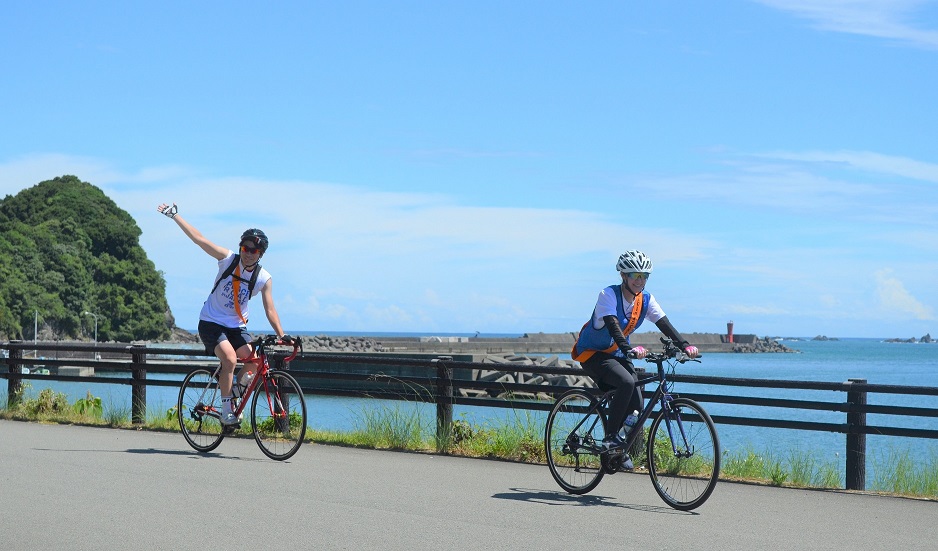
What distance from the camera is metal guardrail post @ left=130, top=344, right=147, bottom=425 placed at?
14570mm

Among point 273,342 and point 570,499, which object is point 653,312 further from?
point 273,342

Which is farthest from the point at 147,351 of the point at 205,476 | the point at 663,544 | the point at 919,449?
the point at 919,449

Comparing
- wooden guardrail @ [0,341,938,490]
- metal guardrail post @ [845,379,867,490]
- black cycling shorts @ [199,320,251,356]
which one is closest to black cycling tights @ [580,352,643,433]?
wooden guardrail @ [0,341,938,490]

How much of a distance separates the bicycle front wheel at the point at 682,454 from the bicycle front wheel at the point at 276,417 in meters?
3.79

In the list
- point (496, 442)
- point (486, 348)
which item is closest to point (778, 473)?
point (496, 442)

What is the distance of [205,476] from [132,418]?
569cm

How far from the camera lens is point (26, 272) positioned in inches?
4828

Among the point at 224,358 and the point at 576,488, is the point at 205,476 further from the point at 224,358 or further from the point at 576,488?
the point at 576,488

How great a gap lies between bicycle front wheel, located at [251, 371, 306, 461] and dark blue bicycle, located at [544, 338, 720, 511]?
9.35ft

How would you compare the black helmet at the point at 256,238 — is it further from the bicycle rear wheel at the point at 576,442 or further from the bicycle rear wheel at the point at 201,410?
the bicycle rear wheel at the point at 576,442

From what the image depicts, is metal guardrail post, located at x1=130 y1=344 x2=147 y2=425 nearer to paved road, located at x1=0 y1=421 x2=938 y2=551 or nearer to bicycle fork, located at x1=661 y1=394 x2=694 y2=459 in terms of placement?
paved road, located at x1=0 y1=421 x2=938 y2=551

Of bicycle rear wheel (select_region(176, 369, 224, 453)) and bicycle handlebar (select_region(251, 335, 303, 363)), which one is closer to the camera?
bicycle handlebar (select_region(251, 335, 303, 363))

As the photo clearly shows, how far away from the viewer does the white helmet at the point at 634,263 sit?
8.55m

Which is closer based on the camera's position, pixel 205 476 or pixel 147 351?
pixel 205 476
